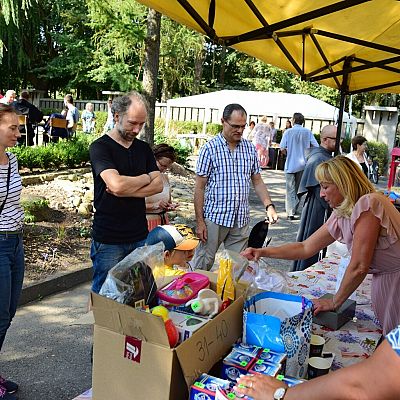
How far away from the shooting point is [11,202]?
2.79 metres

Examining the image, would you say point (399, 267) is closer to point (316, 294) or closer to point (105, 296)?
point (316, 294)

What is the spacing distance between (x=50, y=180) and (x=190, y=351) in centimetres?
791

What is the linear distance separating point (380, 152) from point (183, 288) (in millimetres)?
15798

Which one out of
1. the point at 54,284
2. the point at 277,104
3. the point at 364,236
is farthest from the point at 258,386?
the point at 277,104

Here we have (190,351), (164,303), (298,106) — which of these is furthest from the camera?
(298,106)

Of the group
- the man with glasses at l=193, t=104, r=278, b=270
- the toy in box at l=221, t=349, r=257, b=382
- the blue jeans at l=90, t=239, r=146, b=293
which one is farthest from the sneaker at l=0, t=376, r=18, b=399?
the toy in box at l=221, t=349, r=257, b=382

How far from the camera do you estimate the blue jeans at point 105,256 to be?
2.96m

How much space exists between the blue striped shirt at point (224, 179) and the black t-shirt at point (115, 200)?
1.04m

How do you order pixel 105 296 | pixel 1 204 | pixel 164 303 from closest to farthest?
1. pixel 105 296
2. pixel 164 303
3. pixel 1 204

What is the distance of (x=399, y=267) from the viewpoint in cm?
237

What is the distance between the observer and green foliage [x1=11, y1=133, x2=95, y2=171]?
896 centimetres

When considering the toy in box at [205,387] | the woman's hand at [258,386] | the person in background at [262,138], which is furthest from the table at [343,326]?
the person in background at [262,138]

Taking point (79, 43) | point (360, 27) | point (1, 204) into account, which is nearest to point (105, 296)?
point (1, 204)

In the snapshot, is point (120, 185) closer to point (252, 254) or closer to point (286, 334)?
point (252, 254)
